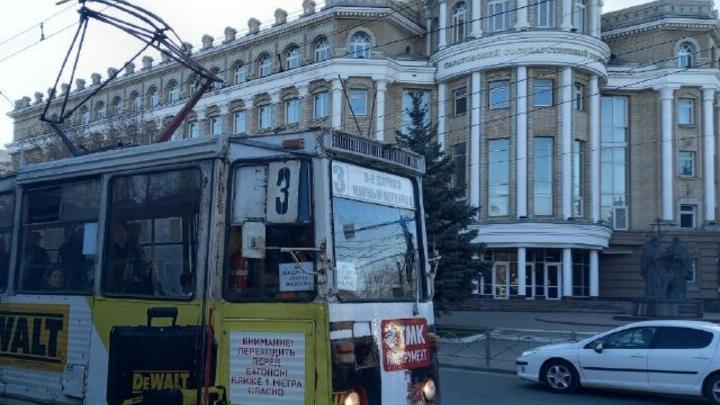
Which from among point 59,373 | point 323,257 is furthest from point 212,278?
point 59,373

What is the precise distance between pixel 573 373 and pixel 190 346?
9.90m

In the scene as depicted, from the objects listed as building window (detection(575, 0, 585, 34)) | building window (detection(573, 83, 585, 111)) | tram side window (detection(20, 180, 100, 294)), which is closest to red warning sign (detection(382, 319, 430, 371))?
tram side window (detection(20, 180, 100, 294))

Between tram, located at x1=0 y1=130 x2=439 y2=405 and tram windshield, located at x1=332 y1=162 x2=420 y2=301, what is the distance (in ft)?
0.05

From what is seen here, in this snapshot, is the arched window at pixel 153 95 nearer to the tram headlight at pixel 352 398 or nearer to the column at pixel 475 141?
the column at pixel 475 141

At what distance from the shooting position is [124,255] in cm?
650

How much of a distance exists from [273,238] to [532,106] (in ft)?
128

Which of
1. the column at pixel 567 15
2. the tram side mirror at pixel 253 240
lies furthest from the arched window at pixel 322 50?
the tram side mirror at pixel 253 240

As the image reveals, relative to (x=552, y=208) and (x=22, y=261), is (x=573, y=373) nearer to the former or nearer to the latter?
(x=22, y=261)

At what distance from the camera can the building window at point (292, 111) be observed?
48812mm

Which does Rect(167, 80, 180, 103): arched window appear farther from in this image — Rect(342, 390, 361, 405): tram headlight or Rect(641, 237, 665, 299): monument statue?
Rect(342, 390, 361, 405): tram headlight

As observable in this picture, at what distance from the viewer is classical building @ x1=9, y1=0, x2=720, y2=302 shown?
140 ft

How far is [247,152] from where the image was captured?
5.93m

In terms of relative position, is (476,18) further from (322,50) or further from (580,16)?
(322,50)

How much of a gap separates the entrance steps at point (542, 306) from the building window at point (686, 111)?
48.7ft
